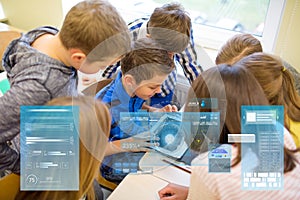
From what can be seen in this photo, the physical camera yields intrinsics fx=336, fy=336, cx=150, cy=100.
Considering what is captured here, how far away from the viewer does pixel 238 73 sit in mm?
762

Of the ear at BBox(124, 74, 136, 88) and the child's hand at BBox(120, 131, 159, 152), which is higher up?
the ear at BBox(124, 74, 136, 88)

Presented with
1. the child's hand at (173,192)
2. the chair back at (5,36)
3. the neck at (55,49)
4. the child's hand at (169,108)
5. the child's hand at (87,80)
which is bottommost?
the child's hand at (173,192)

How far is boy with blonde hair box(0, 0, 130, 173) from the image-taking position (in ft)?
2.32

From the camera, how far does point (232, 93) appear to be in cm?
75

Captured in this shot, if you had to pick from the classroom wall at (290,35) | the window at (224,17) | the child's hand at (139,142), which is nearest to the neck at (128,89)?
the child's hand at (139,142)

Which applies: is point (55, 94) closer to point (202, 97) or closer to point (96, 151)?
point (96, 151)

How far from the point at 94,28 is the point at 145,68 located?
0.64 ft

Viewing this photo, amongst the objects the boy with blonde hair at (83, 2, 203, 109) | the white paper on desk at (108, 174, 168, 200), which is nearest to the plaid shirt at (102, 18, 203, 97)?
the boy with blonde hair at (83, 2, 203, 109)

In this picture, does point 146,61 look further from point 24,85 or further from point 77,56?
point 24,85

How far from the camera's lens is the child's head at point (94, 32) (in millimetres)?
707

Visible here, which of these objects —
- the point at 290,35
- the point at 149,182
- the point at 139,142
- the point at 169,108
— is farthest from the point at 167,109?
the point at 290,35

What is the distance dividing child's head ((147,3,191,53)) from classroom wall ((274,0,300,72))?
418mm
